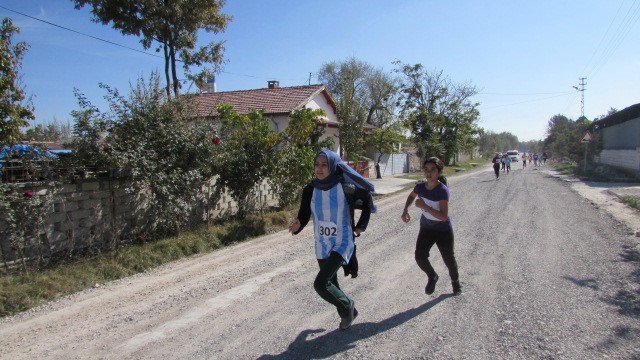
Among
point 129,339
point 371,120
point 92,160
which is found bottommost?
point 129,339

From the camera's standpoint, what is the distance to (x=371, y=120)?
47094 millimetres

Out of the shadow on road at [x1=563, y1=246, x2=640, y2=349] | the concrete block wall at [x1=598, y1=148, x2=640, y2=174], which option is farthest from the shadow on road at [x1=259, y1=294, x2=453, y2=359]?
the concrete block wall at [x1=598, y1=148, x2=640, y2=174]

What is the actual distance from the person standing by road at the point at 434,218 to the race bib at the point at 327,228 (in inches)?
47.1

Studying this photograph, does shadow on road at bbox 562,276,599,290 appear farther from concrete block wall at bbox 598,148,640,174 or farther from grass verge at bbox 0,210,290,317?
concrete block wall at bbox 598,148,640,174

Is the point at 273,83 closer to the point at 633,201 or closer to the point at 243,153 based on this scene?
the point at 243,153

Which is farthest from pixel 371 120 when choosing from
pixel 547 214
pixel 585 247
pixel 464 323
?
pixel 464 323

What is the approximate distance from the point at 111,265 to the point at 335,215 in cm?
445

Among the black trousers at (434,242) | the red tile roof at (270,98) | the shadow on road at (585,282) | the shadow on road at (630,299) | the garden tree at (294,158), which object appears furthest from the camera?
the red tile roof at (270,98)

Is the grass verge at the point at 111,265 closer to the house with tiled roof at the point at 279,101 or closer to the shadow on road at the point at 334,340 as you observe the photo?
the shadow on road at the point at 334,340

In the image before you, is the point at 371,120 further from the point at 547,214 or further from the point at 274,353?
the point at 274,353

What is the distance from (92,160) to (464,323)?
20.4 ft

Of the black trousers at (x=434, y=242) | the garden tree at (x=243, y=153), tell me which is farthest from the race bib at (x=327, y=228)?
the garden tree at (x=243, y=153)

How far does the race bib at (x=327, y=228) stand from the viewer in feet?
13.4

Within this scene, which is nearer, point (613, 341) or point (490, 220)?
point (613, 341)
